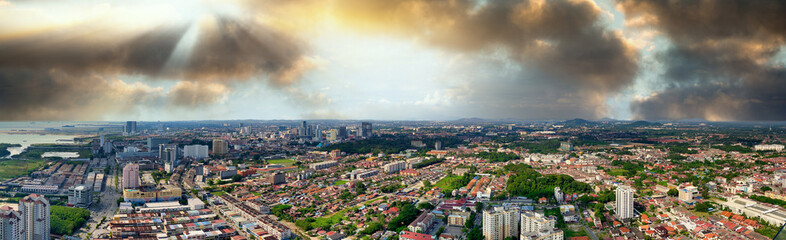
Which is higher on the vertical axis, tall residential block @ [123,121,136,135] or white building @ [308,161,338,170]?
tall residential block @ [123,121,136,135]

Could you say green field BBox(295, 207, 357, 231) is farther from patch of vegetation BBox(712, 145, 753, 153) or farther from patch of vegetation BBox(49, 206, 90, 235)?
patch of vegetation BBox(712, 145, 753, 153)

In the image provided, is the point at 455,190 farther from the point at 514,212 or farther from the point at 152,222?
the point at 152,222

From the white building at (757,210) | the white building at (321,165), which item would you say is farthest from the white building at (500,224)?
the white building at (321,165)

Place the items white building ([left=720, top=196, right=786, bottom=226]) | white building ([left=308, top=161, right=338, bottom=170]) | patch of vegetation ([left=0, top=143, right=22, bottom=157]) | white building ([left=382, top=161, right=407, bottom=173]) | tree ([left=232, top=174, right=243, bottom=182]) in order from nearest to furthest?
white building ([left=720, top=196, right=786, bottom=226]) → tree ([left=232, top=174, right=243, bottom=182]) → patch of vegetation ([left=0, top=143, right=22, bottom=157]) → white building ([left=382, top=161, right=407, bottom=173]) → white building ([left=308, top=161, right=338, bottom=170])

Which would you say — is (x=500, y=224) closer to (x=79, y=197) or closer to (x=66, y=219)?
(x=66, y=219)

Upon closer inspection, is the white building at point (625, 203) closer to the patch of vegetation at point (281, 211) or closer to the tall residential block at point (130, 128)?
the patch of vegetation at point (281, 211)

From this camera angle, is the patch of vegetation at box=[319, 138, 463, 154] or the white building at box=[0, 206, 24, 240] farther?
the patch of vegetation at box=[319, 138, 463, 154]

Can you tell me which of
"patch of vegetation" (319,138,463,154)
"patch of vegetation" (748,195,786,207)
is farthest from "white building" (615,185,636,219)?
"patch of vegetation" (319,138,463,154)

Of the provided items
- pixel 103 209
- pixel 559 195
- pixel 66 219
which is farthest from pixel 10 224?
pixel 559 195
